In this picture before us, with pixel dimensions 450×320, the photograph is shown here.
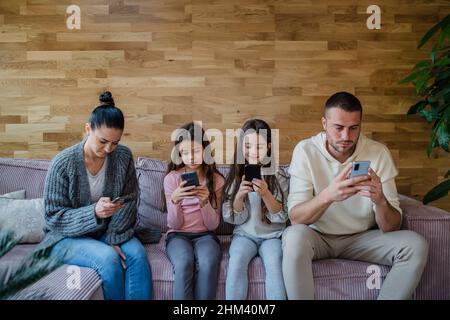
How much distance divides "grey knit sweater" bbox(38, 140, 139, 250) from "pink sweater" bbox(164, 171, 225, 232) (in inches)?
6.7

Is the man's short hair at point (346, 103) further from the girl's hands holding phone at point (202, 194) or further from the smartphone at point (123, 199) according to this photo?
the smartphone at point (123, 199)

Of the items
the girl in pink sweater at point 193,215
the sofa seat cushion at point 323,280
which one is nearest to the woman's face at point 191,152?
the girl in pink sweater at point 193,215

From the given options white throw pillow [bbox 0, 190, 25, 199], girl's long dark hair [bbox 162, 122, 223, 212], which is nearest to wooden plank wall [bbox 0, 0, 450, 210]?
white throw pillow [bbox 0, 190, 25, 199]

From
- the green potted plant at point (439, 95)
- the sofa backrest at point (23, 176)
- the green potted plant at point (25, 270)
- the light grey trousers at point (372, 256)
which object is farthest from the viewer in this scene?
the sofa backrest at point (23, 176)

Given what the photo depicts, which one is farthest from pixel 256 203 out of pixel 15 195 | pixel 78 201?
pixel 15 195

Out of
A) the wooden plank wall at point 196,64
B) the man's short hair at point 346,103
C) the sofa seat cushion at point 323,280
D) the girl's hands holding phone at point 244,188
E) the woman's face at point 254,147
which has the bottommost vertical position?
the sofa seat cushion at point 323,280

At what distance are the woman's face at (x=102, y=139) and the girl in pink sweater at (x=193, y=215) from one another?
311mm

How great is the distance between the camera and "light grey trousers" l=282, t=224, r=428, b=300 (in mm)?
1673

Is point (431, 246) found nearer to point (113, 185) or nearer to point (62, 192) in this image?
point (113, 185)

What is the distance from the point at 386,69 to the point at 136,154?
1.56m

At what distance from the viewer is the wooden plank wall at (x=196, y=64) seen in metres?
2.55

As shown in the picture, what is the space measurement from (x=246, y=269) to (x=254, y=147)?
20.6 inches

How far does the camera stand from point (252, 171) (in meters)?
1.88
